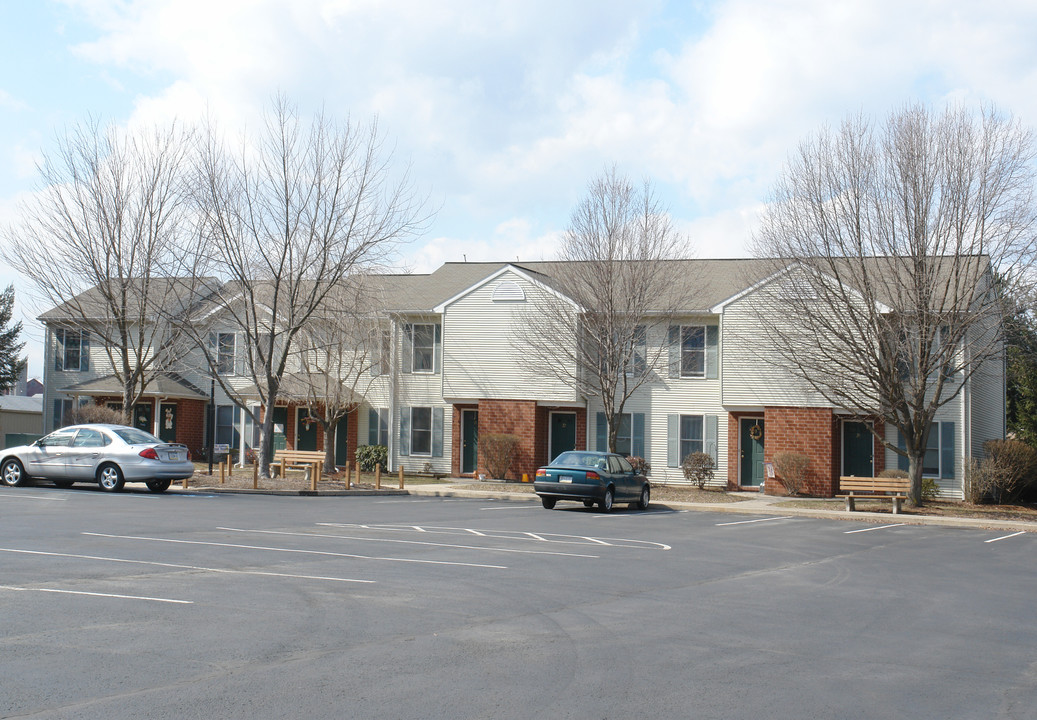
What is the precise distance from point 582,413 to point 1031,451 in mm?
14081

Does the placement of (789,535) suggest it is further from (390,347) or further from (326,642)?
(390,347)

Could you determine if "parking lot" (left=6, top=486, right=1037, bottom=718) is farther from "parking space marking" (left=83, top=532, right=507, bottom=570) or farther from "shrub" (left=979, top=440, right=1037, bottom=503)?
"shrub" (left=979, top=440, right=1037, bottom=503)

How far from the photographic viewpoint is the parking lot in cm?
626

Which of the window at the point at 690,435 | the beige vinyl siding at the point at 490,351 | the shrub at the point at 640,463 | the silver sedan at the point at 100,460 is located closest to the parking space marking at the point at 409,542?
the silver sedan at the point at 100,460

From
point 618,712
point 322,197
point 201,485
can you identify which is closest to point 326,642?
point 618,712

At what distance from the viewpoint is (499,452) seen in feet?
106

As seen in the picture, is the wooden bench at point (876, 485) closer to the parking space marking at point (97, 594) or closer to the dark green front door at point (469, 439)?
the dark green front door at point (469, 439)

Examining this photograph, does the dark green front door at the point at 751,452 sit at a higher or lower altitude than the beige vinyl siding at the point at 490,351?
lower

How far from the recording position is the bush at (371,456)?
34.6m

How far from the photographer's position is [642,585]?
1134 cm

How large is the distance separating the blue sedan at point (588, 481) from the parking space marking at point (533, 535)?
17.7ft

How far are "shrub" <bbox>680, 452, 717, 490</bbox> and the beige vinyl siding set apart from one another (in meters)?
4.35

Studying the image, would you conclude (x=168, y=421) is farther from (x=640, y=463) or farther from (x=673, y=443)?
(x=673, y=443)

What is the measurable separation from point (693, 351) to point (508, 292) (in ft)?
21.8
